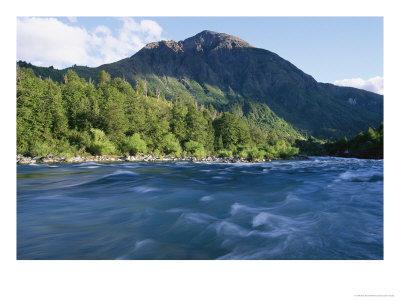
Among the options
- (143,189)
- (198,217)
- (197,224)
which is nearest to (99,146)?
(143,189)

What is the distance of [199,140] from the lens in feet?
176

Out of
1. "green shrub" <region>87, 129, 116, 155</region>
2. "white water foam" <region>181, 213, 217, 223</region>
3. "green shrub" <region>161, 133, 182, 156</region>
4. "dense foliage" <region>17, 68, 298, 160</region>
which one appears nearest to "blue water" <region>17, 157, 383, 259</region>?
"white water foam" <region>181, 213, 217, 223</region>

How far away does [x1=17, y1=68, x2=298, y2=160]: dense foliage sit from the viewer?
25609mm

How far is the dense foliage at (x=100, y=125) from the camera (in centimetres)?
2561

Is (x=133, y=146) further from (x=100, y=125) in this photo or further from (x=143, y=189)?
(x=143, y=189)

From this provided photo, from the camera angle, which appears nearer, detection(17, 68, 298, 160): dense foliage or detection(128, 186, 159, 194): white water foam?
detection(128, 186, 159, 194): white water foam

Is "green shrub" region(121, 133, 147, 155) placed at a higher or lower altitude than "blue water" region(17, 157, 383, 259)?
higher

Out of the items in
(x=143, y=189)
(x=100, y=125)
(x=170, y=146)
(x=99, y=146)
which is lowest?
(x=143, y=189)

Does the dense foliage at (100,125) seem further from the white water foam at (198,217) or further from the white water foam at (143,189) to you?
the white water foam at (198,217)

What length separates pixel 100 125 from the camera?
38.3m

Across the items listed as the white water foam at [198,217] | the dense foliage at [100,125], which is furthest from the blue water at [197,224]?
the dense foliage at [100,125]

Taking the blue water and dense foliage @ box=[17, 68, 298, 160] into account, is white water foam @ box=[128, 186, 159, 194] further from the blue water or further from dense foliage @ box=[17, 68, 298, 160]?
dense foliage @ box=[17, 68, 298, 160]
